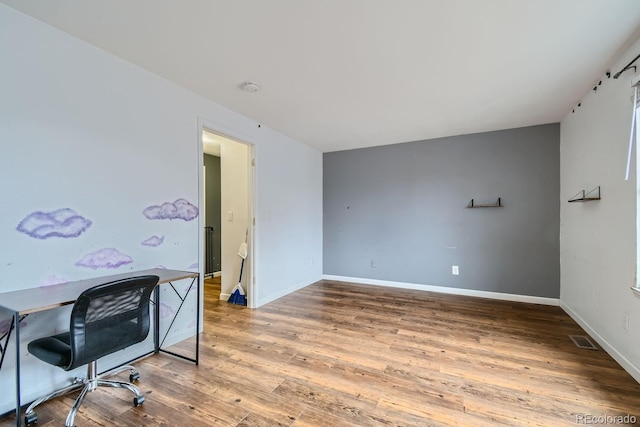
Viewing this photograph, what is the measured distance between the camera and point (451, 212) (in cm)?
451

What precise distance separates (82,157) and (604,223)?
4.34m

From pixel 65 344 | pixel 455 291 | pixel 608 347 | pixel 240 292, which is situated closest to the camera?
pixel 65 344

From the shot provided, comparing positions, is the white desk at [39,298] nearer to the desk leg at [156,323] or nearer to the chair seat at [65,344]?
the chair seat at [65,344]

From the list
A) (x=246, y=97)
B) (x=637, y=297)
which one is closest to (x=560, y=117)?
(x=637, y=297)

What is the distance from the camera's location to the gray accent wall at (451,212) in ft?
13.0

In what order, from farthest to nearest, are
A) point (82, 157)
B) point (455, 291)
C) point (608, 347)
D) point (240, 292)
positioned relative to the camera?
point (455, 291) → point (240, 292) → point (608, 347) → point (82, 157)

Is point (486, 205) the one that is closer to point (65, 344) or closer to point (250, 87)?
point (250, 87)

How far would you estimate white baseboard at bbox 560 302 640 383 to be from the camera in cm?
210

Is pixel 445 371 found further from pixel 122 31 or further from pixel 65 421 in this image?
pixel 122 31

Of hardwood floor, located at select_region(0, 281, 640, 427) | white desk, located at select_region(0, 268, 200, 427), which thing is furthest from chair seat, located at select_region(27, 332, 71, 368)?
hardwood floor, located at select_region(0, 281, 640, 427)

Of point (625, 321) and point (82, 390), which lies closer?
point (82, 390)

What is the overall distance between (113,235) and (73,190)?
0.42m

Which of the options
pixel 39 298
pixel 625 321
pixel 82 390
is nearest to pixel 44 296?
pixel 39 298

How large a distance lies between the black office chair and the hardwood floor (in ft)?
0.46
